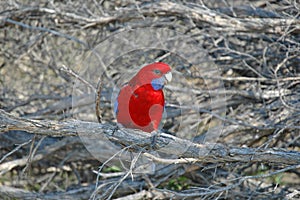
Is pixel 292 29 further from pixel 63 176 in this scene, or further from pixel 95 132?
pixel 63 176

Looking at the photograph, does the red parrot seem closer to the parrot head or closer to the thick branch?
the parrot head

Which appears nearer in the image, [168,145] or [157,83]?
[168,145]

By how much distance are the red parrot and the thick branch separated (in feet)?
1.06

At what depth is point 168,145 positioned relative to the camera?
254 centimetres

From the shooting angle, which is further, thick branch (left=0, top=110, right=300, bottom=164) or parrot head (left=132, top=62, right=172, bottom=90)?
parrot head (left=132, top=62, right=172, bottom=90)

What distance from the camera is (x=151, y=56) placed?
4.35 meters

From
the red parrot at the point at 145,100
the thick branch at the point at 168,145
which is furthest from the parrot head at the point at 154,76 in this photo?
the thick branch at the point at 168,145

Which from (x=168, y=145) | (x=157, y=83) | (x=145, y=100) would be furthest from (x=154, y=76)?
(x=168, y=145)

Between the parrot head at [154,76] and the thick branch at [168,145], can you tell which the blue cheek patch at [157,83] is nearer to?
the parrot head at [154,76]

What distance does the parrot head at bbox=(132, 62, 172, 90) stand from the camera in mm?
2916

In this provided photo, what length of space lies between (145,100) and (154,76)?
0.18 meters

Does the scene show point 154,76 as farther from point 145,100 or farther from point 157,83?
point 145,100

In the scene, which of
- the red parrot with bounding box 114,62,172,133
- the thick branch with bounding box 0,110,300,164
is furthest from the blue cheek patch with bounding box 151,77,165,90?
the thick branch with bounding box 0,110,300,164

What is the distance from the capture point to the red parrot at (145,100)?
2.86 metres
